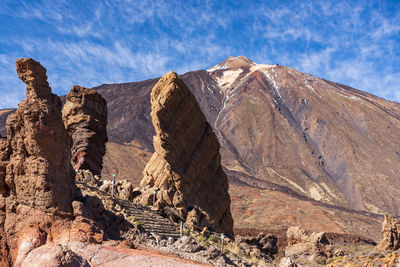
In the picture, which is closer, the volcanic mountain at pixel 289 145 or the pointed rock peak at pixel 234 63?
the volcanic mountain at pixel 289 145

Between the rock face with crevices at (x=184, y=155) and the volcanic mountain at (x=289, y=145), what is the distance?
108 feet

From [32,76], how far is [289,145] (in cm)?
10321

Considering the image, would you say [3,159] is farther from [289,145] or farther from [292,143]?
[292,143]

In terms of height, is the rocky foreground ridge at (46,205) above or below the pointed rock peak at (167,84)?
below

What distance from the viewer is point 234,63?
18250 cm

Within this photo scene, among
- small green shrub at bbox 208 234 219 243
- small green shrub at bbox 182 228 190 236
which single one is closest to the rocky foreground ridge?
small green shrub at bbox 182 228 190 236

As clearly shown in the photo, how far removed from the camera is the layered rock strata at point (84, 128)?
18953 millimetres

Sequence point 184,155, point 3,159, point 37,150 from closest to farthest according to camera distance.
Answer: point 37,150
point 3,159
point 184,155

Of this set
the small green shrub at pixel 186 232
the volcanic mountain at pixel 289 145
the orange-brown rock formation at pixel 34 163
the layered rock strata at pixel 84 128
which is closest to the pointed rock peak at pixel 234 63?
the volcanic mountain at pixel 289 145

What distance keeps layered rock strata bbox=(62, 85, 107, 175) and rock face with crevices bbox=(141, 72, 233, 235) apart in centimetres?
266

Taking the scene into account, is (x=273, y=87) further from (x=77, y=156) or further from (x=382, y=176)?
(x=77, y=156)

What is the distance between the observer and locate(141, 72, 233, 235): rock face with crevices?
1783 cm

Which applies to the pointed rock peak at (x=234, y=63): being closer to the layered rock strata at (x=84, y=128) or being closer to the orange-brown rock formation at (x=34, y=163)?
the layered rock strata at (x=84, y=128)

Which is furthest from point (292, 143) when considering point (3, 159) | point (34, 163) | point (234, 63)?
point (34, 163)
